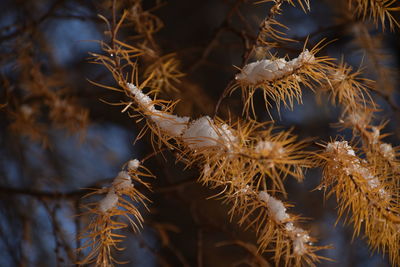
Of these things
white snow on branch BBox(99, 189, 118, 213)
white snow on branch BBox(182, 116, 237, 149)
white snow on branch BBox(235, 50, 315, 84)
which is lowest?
white snow on branch BBox(99, 189, 118, 213)

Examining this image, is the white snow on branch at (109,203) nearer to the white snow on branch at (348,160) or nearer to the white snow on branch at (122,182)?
the white snow on branch at (122,182)

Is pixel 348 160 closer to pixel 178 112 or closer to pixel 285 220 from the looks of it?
pixel 285 220

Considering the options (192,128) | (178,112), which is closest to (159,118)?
(192,128)

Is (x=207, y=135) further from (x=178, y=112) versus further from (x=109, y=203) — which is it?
(x=178, y=112)

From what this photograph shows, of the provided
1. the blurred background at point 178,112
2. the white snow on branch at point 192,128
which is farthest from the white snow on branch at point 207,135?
the blurred background at point 178,112

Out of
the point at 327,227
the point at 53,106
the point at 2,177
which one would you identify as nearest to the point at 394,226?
the point at 53,106

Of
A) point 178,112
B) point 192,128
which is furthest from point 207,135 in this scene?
point 178,112

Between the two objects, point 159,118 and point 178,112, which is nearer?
point 159,118

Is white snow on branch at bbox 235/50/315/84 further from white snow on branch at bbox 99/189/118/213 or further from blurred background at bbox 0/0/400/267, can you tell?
blurred background at bbox 0/0/400/267

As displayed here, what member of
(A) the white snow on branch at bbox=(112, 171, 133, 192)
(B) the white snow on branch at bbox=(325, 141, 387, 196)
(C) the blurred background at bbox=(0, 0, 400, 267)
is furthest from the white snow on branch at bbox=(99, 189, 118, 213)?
(C) the blurred background at bbox=(0, 0, 400, 267)

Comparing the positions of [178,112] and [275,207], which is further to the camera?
[178,112]

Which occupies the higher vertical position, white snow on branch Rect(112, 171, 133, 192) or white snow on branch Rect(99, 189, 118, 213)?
white snow on branch Rect(112, 171, 133, 192)
